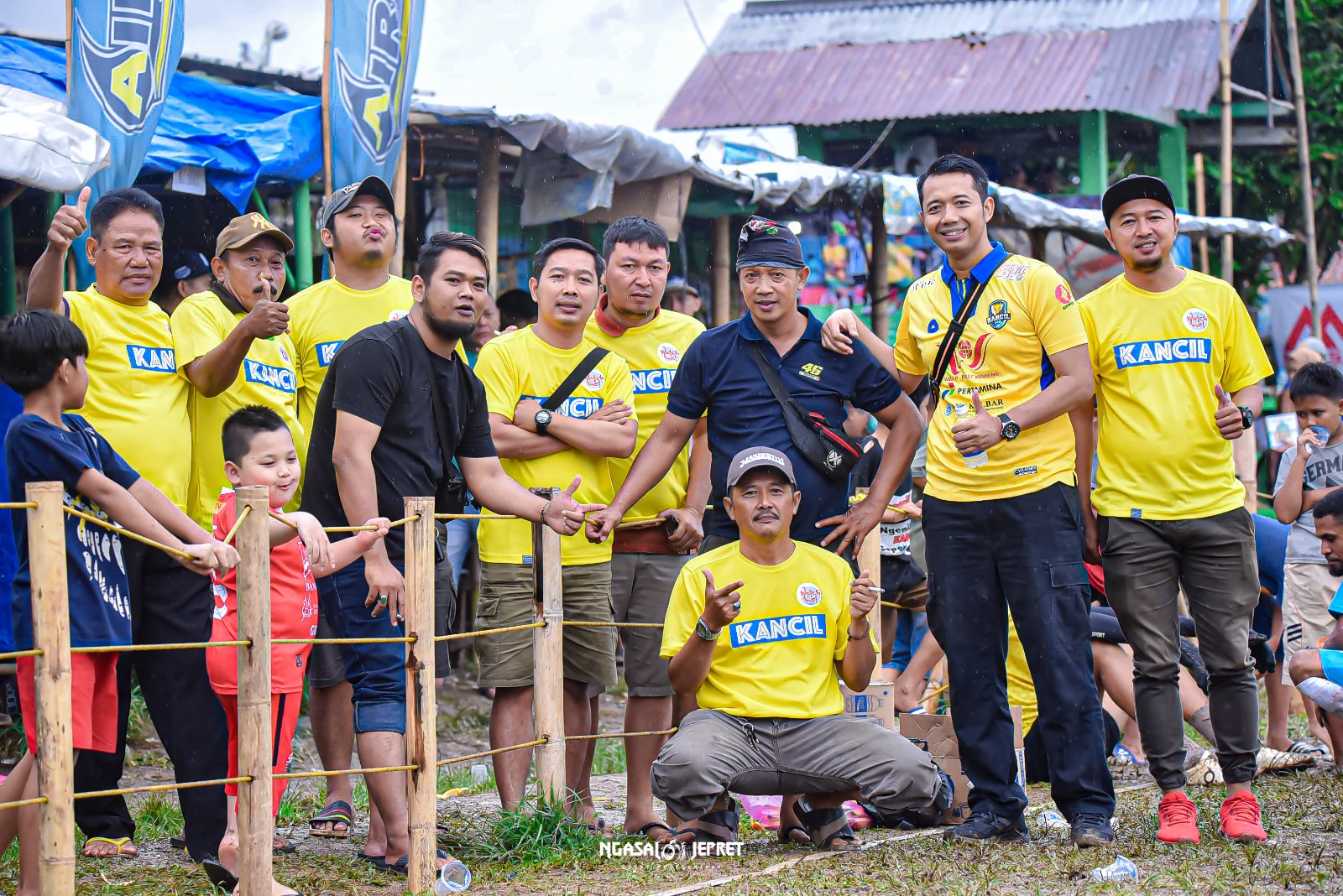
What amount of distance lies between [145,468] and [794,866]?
8.77 ft

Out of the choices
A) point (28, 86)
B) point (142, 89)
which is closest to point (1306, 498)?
point (142, 89)

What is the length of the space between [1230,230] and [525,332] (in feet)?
36.1

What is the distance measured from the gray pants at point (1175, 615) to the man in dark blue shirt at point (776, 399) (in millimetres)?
920

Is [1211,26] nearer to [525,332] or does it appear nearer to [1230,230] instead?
[1230,230]

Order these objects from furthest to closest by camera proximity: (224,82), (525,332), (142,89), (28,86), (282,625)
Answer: (224,82)
(28,86)
(142,89)
(525,332)
(282,625)

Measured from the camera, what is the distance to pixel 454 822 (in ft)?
18.9

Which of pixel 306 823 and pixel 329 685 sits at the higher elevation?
pixel 329 685

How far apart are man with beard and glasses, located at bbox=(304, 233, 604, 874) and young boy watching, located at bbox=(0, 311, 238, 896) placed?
2.08 ft

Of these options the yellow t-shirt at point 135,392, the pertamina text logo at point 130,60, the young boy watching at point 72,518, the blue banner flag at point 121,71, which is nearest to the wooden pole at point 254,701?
the young boy watching at point 72,518

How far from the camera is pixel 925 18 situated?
62.3 feet

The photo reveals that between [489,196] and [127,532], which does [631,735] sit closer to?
[127,532]

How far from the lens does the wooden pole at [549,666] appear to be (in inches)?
213

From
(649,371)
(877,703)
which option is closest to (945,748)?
(877,703)

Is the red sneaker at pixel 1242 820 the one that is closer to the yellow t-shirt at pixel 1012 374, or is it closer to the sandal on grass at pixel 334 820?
the yellow t-shirt at pixel 1012 374
